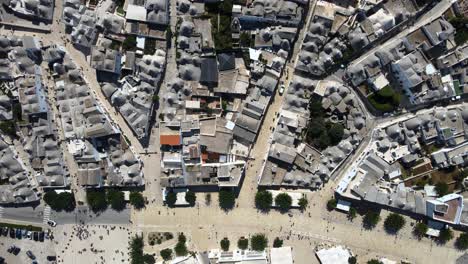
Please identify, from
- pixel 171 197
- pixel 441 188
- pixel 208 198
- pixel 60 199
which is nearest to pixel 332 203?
pixel 441 188

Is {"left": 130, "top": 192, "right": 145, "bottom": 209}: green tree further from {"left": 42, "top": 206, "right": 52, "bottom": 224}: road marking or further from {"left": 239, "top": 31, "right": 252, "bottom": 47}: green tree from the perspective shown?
{"left": 239, "top": 31, "right": 252, "bottom": 47}: green tree

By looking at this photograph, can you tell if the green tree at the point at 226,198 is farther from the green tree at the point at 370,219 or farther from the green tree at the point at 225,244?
the green tree at the point at 370,219

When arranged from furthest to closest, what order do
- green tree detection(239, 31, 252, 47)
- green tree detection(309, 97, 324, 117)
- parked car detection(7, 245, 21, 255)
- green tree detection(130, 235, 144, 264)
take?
parked car detection(7, 245, 21, 255) → green tree detection(130, 235, 144, 264) → green tree detection(309, 97, 324, 117) → green tree detection(239, 31, 252, 47)

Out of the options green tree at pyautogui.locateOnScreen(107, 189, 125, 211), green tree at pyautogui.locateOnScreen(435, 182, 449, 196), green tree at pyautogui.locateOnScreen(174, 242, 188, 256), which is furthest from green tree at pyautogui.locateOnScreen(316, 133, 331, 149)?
green tree at pyautogui.locateOnScreen(107, 189, 125, 211)

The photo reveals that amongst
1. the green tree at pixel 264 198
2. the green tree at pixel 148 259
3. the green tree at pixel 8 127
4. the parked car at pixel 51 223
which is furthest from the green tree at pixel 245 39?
the parked car at pixel 51 223

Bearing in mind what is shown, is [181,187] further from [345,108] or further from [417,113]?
[417,113]

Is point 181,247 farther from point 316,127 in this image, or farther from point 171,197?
point 316,127

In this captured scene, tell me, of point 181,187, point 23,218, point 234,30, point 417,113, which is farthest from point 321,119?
point 23,218
